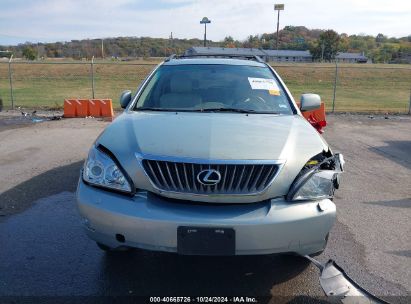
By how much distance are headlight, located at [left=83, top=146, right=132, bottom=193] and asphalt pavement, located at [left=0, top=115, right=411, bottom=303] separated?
815 mm

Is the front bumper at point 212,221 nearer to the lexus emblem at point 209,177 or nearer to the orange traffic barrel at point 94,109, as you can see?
the lexus emblem at point 209,177

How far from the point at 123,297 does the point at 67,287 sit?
0.45 m

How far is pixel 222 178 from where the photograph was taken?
8.95 ft

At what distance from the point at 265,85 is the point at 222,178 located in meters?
1.91

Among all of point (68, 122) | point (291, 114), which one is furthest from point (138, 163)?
point (68, 122)

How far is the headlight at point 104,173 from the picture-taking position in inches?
112

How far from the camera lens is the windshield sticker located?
14.1 feet

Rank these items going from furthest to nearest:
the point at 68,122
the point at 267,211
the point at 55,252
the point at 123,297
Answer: the point at 68,122 → the point at 55,252 → the point at 123,297 → the point at 267,211

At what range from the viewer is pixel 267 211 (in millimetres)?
2695

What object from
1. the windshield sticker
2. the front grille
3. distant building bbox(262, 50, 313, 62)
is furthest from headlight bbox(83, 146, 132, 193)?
distant building bbox(262, 50, 313, 62)

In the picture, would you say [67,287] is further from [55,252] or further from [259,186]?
[259,186]

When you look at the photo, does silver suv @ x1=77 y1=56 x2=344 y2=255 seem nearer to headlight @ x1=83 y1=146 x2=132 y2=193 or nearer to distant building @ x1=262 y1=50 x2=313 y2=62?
headlight @ x1=83 y1=146 x2=132 y2=193

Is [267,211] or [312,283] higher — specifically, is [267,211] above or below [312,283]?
above

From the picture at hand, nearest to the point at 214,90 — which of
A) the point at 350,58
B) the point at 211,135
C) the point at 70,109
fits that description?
the point at 211,135
